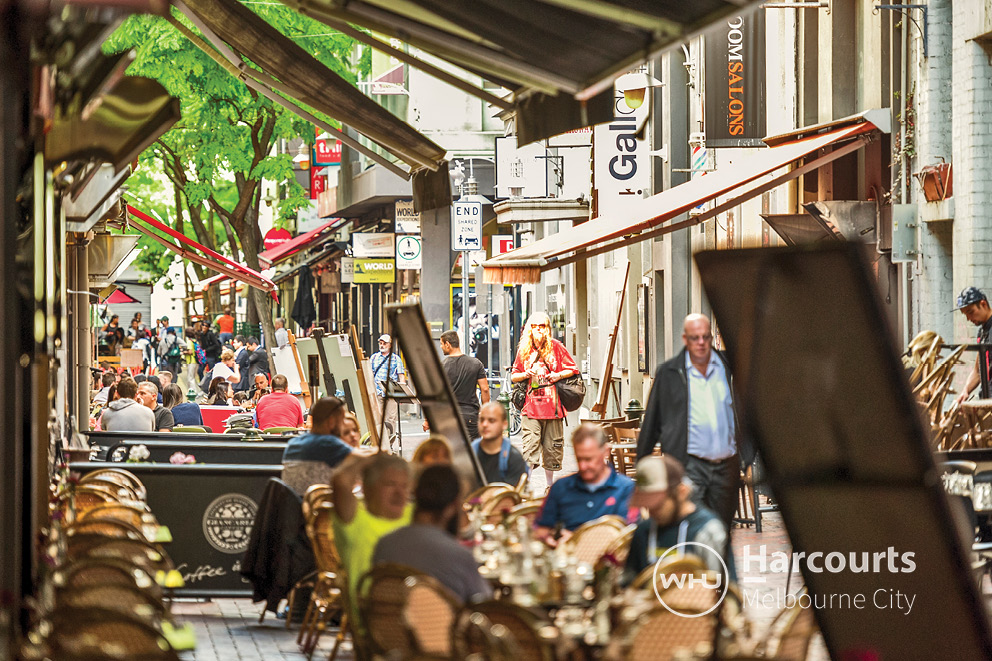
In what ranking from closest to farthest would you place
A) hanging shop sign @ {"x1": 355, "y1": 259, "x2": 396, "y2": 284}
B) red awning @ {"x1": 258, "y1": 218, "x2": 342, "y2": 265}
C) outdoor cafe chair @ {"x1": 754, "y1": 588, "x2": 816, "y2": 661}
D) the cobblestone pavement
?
1. outdoor cafe chair @ {"x1": 754, "y1": 588, "x2": 816, "y2": 661}
2. the cobblestone pavement
3. hanging shop sign @ {"x1": 355, "y1": 259, "x2": 396, "y2": 284}
4. red awning @ {"x1": 258, "y1": 218, "x2": 342, "y2": 265}

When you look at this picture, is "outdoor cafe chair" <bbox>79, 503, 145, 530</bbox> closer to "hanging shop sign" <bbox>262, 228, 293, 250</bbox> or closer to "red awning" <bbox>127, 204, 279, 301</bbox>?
"red awning" <bbox>127, 204, 279, 301</bbox>

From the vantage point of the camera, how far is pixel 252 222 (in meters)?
36.5

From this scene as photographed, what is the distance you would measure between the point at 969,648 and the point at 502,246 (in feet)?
99.6

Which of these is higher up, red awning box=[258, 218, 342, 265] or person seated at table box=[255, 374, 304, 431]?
red awning box=[258, 218, 342, 265]

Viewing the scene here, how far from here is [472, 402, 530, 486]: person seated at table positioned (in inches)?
433

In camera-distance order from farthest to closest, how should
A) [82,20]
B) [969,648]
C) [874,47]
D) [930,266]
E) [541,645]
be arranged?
[874,47] → [930,266] → [82,20] → [541,645] → [969,648]

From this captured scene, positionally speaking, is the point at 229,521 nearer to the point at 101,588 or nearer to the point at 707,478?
the point at 707,478

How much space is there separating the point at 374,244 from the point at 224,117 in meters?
8.92

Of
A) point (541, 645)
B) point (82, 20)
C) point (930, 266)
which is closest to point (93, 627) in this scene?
point (541, 645)

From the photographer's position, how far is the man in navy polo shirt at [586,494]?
873cm

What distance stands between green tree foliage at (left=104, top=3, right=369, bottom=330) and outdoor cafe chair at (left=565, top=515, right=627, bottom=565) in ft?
71.2

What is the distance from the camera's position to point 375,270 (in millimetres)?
41594

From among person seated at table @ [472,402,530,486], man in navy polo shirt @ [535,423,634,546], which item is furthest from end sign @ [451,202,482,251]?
man in navy polo shirt @ [535,423,634,546]

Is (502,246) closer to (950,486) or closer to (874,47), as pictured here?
(874,47)
